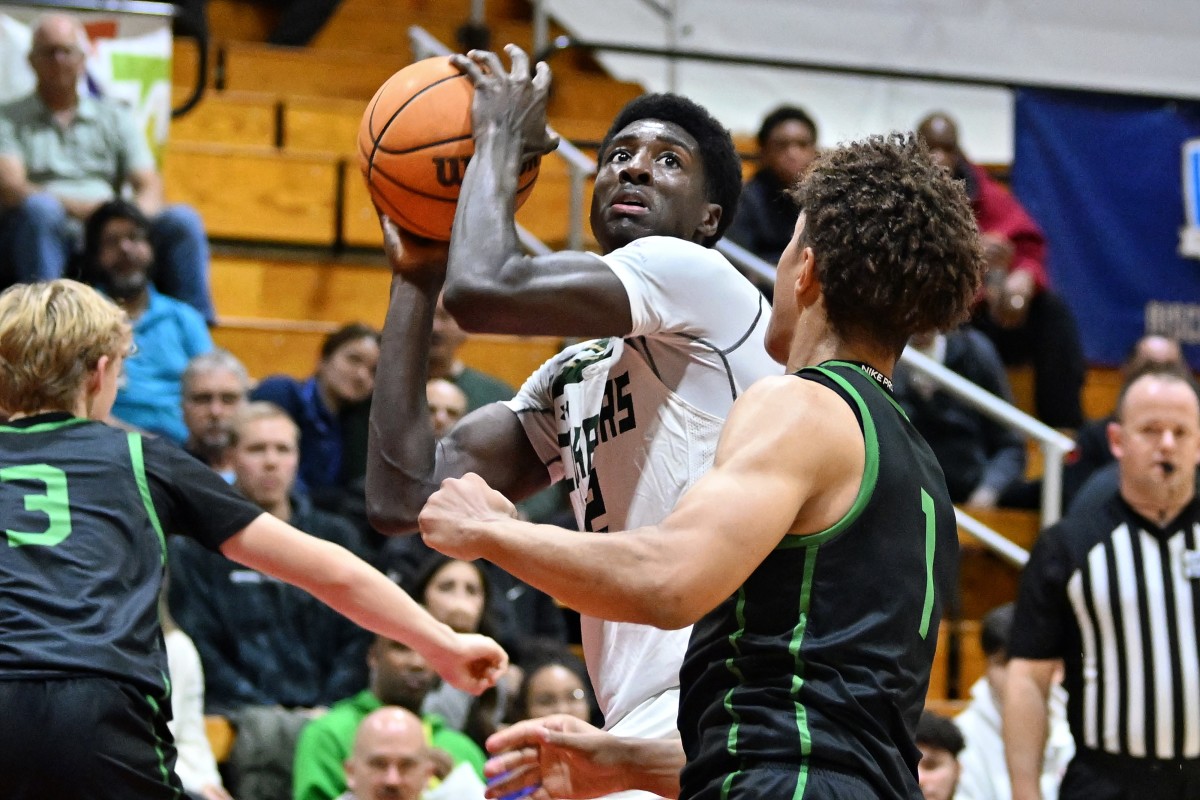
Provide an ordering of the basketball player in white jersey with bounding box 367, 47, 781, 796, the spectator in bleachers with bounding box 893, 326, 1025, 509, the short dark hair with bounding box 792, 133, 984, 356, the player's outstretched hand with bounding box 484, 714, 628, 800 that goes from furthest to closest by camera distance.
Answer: the spectator in bleachers with bounding box 893, 326, 1025, 509 < the basketball player in white jersey with bounding box 367, 47, 781, 796 < the player's outstretched hand with bounding box 484, 714, 628, 800 < the short dark hair with bounding box 792, 133, 984, 356

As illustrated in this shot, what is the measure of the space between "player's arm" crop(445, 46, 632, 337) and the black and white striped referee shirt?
2589 mm

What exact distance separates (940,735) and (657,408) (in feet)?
9.66

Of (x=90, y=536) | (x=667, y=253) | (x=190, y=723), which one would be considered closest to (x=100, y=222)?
(x=190, y=723)

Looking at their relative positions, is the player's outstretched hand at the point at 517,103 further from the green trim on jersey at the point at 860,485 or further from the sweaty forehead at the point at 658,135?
the green trim on jersey at the point at 860,485

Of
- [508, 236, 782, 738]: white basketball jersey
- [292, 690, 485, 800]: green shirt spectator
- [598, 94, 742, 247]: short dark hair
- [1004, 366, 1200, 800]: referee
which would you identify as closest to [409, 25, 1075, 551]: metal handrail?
[1004, 366, 1200, 800]: referee

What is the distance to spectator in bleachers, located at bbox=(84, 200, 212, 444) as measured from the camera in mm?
7156

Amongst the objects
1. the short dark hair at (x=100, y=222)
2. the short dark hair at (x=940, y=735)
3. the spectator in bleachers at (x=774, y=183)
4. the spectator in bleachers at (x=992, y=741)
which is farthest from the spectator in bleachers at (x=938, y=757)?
the short dark hair at (x=100, y=222)

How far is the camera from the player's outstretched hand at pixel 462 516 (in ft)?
8.10

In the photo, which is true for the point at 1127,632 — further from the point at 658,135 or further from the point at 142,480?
the point at 142,480

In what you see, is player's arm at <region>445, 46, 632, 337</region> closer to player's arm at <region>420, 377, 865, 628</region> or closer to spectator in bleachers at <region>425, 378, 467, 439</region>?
player's arm at <region>420, 377, 865, 628</region>

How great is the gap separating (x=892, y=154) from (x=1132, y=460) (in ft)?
9.34

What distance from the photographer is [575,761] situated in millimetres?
2865

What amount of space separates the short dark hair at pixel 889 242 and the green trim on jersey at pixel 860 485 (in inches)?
5.7

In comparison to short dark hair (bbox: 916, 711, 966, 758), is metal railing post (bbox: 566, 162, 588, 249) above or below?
above
